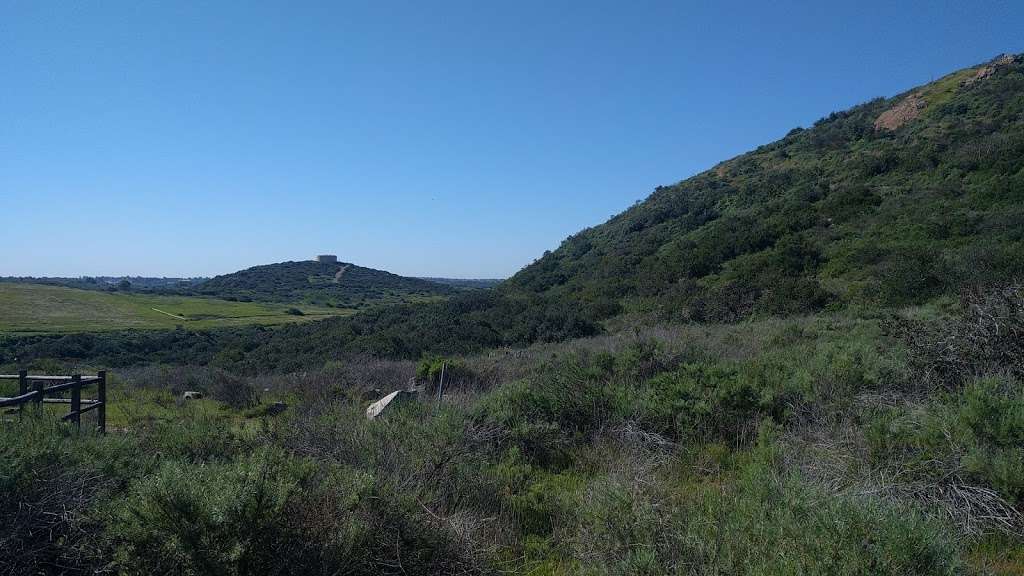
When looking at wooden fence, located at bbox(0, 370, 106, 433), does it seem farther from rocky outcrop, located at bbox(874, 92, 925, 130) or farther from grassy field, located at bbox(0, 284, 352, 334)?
rocky outcrop, located at bbox(874, 92, 925, 130)

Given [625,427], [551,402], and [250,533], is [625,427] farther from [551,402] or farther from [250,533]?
[250,533]

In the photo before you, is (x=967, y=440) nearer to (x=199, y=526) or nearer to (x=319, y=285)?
(x=199, y=526)

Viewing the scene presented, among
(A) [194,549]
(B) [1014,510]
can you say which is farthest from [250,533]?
(B) [1014,510]

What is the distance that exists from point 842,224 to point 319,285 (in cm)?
7539

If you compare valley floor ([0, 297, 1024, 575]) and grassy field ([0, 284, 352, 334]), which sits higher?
grassy field ([0, 284, 352, 334])

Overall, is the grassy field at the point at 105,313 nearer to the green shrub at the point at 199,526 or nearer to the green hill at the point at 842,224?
the green hill at the point at 842,224

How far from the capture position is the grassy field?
38312mm

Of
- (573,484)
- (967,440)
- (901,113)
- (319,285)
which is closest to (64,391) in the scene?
(573,484)

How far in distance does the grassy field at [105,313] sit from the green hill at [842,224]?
2564cm

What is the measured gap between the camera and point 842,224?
25.4 meters

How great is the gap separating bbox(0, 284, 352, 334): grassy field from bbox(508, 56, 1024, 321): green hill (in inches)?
1010

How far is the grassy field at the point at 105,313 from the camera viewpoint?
38.3 m

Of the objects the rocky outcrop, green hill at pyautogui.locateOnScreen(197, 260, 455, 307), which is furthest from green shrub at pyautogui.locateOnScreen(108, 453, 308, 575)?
green hill at pyautogui.locateOnScreen(197, 260, 455, 307)

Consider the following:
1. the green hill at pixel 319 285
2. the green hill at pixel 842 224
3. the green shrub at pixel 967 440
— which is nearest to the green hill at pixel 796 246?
the green hill at pixel 842 224
